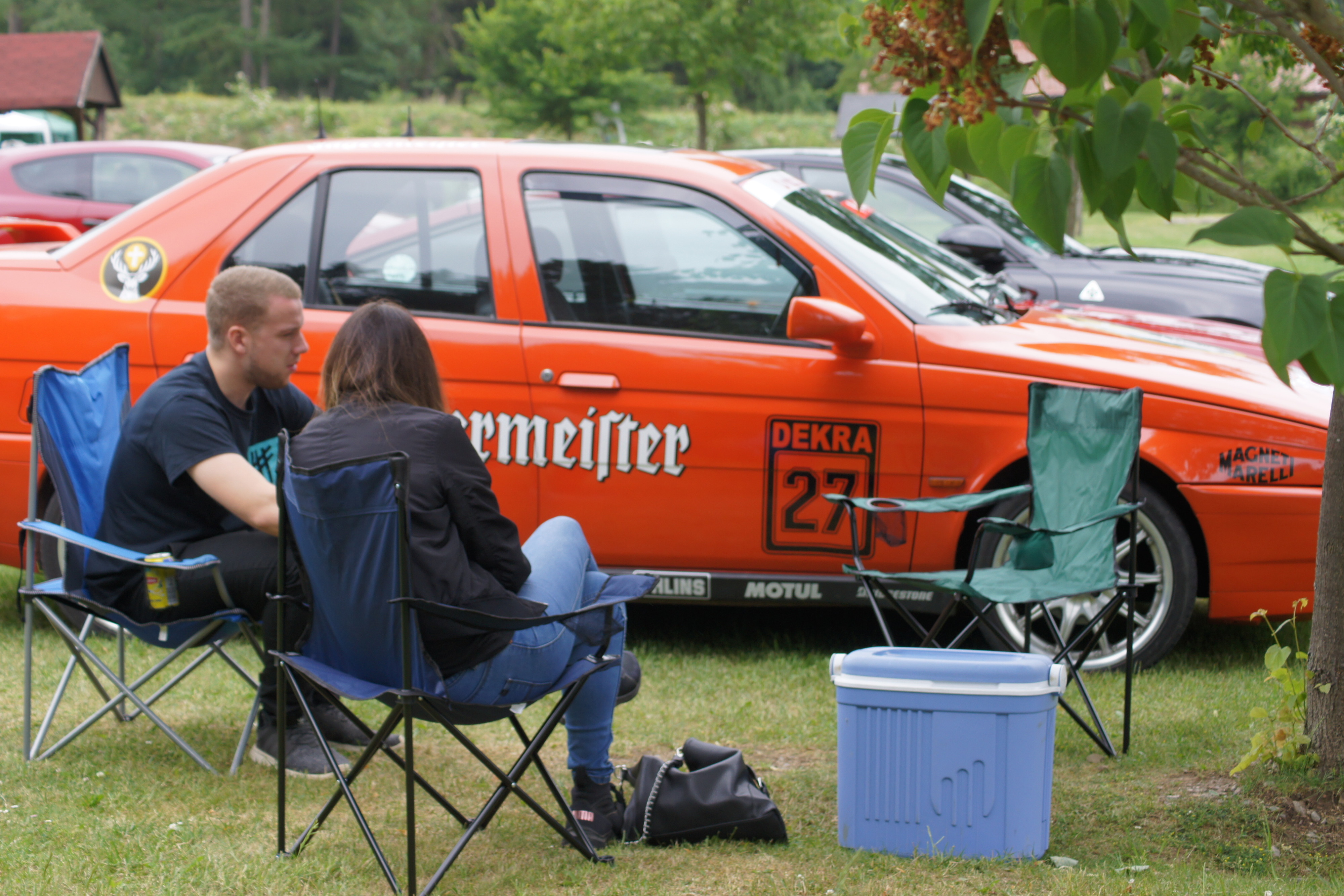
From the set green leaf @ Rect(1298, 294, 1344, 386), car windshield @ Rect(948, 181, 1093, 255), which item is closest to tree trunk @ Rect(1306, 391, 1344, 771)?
green leaf @ Rect(1298, 294, 1344, 386)

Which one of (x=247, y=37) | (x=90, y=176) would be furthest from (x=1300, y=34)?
(x=247, y=37)

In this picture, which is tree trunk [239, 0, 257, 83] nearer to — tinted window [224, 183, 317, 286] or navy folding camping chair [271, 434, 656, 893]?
tinted window [224, 183, 317, 286]

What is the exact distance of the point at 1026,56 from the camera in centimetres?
214

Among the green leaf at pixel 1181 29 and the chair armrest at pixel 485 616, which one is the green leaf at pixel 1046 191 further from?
the chair armrest at pixel 485 616

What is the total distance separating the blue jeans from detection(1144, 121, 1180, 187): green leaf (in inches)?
60.9

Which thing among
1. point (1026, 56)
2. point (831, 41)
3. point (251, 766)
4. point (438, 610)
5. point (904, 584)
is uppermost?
point (831, 41)

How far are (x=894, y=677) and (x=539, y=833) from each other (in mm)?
970

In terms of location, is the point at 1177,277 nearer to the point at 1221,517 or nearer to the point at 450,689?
the point at 1221,517

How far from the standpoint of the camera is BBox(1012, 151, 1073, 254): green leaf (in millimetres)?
1887

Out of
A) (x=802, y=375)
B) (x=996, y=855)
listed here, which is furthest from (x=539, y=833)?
(x=802, y=375)

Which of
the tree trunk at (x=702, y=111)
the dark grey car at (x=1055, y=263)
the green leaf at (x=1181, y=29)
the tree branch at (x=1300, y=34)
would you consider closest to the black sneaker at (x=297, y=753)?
the green leaf at (x=1181, y=29)

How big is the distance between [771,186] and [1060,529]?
1795 mm

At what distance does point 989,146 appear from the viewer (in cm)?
211

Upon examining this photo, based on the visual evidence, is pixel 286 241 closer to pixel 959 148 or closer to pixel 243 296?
pixel 243 296
